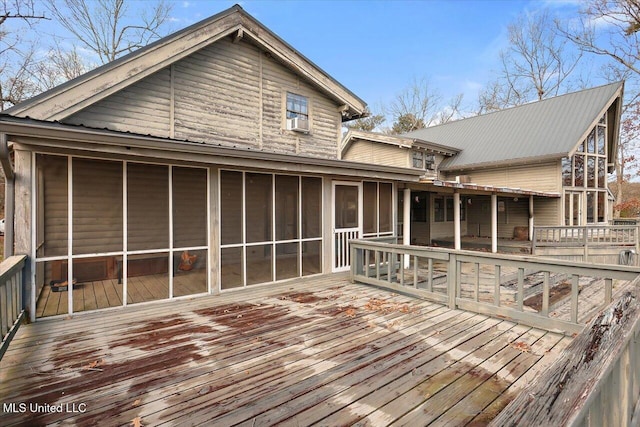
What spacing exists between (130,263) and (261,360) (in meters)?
2.90

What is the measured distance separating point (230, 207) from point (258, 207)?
547 millimetres

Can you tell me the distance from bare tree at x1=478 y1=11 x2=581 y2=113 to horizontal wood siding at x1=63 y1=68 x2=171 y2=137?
2538 centimetres

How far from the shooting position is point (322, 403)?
2.40m

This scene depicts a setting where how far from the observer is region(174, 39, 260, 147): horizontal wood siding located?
7.37 m

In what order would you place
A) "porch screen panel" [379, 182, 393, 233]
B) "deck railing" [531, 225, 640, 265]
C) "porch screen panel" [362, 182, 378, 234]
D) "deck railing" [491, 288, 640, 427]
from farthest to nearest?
"deck railing" [531, 225, 640, 265], "porch screen panel" [379, 182, 393, 233], "porch screen panel" [362, 182, 378, 234], "deck railing" [491, 288, 640, 427]

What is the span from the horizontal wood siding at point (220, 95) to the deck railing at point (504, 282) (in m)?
4.23

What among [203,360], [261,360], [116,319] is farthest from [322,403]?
[116,319]

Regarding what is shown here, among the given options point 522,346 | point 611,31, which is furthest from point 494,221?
point 611,31

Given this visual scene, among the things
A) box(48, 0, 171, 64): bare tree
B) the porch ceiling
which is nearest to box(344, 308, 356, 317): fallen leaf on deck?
the porch ceiling

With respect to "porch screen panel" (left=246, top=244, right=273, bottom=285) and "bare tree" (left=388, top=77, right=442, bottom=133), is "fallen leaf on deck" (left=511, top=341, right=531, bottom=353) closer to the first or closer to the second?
"porch screen panel" (left=246, top=244, right=273, bottom=285)

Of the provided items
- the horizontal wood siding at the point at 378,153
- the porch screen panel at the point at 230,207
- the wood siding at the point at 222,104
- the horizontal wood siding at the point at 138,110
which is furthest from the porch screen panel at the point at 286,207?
the horizontal wood siding at the point at 378,153

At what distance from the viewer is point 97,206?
14.9 ft

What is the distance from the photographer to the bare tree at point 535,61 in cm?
2227

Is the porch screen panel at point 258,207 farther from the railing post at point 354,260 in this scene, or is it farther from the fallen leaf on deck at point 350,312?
the fallen leaf on deck at point 350,312
